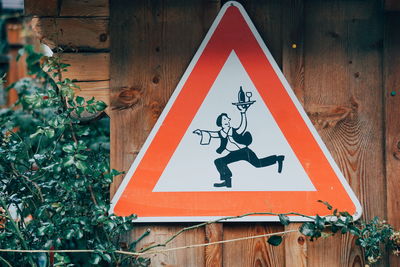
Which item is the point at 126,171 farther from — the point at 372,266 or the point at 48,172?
the point at 372,266

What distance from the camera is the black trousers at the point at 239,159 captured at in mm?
2389

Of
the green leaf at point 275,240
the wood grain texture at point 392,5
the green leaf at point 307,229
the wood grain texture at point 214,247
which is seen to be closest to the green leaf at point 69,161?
the wood grain texture at point 214,247

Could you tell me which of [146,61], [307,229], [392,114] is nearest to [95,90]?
[146,61]

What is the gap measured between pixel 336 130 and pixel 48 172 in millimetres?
1526

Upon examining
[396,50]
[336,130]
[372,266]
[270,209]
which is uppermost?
[396,50]

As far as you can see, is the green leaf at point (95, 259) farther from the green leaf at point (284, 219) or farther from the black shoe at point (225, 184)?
the green leaf at point (284, 219)

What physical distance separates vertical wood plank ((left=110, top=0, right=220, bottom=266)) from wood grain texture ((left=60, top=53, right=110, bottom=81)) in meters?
0.04

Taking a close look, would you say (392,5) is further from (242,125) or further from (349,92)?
(242,125)

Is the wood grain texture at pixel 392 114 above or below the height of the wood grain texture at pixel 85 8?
below

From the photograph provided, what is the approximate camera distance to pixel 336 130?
2.43 metres

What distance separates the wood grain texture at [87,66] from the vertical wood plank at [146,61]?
0.04m

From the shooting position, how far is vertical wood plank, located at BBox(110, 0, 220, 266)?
2.49 meters

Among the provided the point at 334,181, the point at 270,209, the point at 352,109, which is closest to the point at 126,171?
the point at 270,209

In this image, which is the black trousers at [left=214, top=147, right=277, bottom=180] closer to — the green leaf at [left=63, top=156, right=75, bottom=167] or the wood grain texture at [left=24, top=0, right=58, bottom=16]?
the green leaf at [left=63, top=156, right=75, bottom=167]
